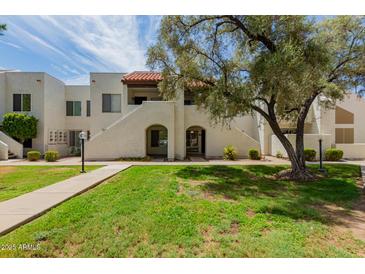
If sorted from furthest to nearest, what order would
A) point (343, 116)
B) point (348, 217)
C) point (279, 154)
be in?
point (343, 116) → point (279, 154) → point (348, 217)

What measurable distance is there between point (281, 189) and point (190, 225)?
548 cm

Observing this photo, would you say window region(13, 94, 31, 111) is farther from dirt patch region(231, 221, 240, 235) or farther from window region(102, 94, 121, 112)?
dirt patch region(231, 221, 240, 235)

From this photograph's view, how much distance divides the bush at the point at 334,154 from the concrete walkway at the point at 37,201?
17794 mm

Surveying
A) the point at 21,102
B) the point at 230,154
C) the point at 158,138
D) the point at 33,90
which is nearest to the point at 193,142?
the point at 158,138

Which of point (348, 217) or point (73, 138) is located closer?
point (348, 217)

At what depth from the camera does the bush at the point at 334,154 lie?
17375 mm

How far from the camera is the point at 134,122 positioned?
17641 millimetres

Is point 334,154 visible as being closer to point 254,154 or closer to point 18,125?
point 254,154

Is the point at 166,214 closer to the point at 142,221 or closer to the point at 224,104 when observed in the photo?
the point at 142,221

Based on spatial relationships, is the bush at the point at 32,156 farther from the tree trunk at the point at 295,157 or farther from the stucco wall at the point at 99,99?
the tree trunk at the point at 295,157

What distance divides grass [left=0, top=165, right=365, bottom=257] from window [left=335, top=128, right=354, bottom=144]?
45.6ft

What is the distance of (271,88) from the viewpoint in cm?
905

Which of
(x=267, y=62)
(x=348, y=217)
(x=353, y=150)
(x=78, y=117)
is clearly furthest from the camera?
(x=78, y=117)
